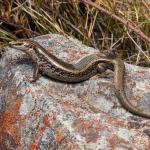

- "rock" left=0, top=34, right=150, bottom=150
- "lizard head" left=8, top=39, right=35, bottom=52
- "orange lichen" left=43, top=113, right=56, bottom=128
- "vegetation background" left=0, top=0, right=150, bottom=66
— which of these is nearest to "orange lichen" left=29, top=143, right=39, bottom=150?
"rock" left=0, top=34, right=150, bottom=150

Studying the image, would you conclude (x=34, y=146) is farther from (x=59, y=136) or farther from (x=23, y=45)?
(x=23, y=45)

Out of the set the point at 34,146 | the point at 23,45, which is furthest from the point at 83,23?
the point at 34,146

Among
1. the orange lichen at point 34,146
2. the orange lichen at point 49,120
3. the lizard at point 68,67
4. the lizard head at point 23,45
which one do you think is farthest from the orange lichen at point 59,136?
the lizard head at point 23,45

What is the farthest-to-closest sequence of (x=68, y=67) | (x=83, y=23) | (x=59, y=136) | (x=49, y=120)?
(x=83, y=23)
(x=68, y=67)
(x=49, y=120)
(x=59, y=136)

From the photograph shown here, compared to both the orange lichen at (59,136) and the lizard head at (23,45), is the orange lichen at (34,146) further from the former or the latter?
the lizard head at (23,45)

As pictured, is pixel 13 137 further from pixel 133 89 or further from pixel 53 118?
pixel 133 89

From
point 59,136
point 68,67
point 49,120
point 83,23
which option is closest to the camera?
point 59,136
